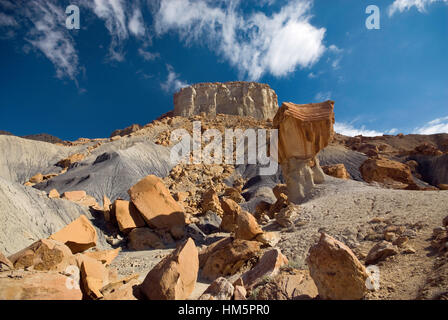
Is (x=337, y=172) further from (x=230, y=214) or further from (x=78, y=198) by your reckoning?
(x=78, y=198)

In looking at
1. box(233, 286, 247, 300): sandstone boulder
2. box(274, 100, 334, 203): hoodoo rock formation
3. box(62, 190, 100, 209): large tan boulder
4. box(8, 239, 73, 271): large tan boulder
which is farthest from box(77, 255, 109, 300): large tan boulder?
box(62, 190, 100, 209): large tan boulder

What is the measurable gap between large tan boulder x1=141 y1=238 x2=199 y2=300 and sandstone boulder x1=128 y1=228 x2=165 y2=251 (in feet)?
17.0

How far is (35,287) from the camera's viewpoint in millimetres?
2656

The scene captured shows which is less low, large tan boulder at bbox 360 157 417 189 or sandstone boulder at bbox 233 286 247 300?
large tan boulder at bbox 360 157 417 189

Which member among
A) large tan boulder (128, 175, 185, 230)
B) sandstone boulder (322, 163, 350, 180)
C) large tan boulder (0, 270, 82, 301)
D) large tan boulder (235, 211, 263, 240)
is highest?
sandstone boulder (322, 163, 350, 180)

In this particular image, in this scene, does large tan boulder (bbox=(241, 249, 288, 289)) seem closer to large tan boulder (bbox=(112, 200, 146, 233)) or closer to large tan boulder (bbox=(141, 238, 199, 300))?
large tan boulder (bbox=(141, 238, 199, 300))

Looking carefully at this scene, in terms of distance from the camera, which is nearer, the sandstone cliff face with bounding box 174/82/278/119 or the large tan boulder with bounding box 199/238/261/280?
the large tan boulder with bounding box 199/238/261/280

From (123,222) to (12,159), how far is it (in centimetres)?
2455

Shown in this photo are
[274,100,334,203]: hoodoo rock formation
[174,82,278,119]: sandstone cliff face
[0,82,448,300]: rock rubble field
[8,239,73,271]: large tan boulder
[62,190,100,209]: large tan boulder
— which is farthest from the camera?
[174,82,278,119]: sandstone cliff face

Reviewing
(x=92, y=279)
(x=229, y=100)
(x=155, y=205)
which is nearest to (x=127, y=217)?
(x=155, y=205)

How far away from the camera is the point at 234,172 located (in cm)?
2525

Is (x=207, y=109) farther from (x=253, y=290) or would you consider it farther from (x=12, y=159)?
(x=253, y=290)

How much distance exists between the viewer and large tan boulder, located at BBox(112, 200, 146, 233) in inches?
350

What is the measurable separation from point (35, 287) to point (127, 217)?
6587mm
